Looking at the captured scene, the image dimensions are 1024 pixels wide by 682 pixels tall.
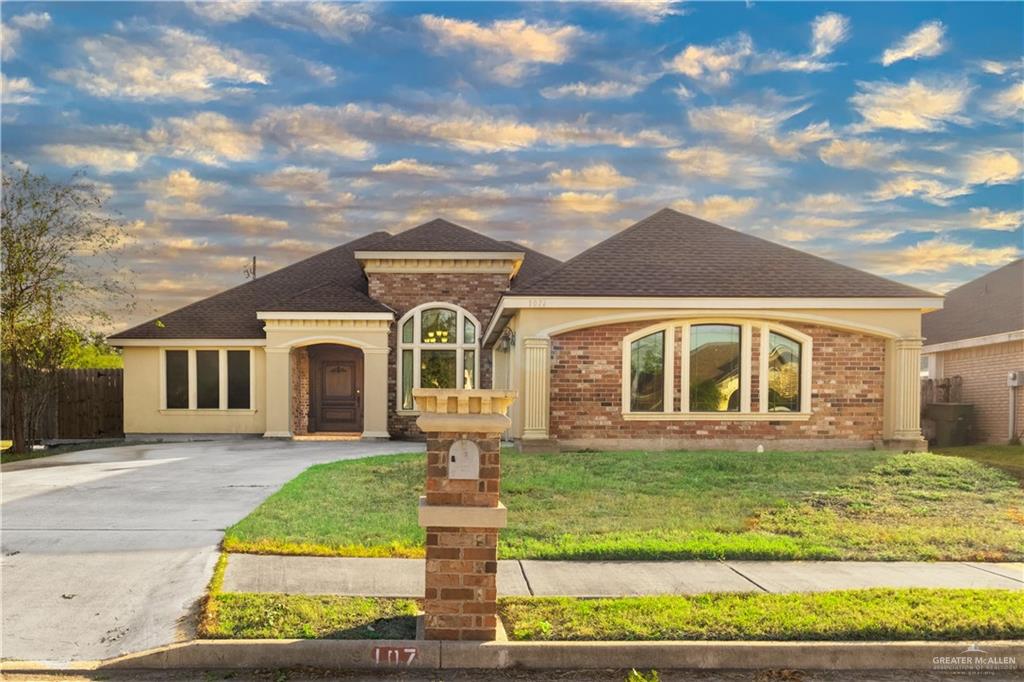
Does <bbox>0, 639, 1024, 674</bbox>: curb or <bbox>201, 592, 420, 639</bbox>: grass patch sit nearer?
<bbox>0, 639, 1024, 674</bbox>: curb

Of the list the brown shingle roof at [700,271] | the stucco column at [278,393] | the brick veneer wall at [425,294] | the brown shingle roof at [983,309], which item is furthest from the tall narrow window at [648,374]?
the brown shingle roof at [983,309]

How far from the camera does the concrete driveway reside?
5723 millimetres

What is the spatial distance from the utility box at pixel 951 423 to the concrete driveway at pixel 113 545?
15.6 m

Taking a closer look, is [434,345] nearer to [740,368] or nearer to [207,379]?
[207,379]

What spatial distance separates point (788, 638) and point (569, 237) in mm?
22010

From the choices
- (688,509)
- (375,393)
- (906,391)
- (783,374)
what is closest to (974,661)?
(688,509)

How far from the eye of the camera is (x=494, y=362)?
22.2 metres

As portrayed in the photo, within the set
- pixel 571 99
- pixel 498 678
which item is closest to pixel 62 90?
pixel 571 99

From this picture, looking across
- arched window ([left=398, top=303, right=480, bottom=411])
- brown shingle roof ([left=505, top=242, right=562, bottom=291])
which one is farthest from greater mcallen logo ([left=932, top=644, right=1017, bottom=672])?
brown shingle roof ([left=505, top=242, right=562, bottom=291])

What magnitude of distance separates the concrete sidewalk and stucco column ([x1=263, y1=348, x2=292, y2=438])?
1399 cm

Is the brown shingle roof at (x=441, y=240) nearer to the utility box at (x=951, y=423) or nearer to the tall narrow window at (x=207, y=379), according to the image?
the tall narrow window at (x=207, y=379)

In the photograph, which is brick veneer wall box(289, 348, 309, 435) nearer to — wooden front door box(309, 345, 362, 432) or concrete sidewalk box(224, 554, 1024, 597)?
wooden front door box(309, 345, 362, 432)

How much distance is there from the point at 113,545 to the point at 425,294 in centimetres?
1462

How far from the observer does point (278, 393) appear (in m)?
21.2
